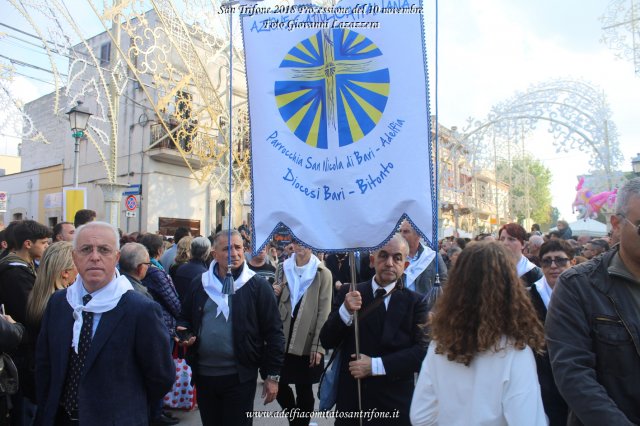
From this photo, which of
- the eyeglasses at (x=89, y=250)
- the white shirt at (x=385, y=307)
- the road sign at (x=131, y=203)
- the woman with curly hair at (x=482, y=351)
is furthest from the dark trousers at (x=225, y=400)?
the road sign at (x=131, y=203)

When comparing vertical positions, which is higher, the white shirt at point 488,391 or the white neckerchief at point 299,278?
the white neckerchief at point 299,278

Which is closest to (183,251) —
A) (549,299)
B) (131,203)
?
(549,299)

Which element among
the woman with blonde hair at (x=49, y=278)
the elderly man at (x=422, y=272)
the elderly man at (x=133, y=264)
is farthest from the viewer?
the elderly man at (x=422, y=272)

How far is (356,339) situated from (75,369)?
159cm

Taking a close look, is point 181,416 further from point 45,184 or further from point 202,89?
point 45,184

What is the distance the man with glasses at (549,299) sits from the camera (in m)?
2.96

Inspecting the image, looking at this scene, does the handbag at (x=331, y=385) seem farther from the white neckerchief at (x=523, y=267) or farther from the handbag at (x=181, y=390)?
the handbag at (x=181, y=390)

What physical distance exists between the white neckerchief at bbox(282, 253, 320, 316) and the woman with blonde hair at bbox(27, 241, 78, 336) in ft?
6.43

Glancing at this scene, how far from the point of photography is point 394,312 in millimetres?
3160

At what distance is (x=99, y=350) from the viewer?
254cm

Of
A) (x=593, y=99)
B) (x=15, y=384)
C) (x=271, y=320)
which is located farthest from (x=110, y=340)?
(x=593, y=99)

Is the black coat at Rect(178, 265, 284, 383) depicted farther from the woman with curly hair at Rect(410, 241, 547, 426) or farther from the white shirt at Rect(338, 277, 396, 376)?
the woman with curly hair at Rect(410, 241, 547, 426)

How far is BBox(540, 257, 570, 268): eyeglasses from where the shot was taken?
3.80 m

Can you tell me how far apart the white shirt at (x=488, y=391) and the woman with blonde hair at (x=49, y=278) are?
2.67 metres
